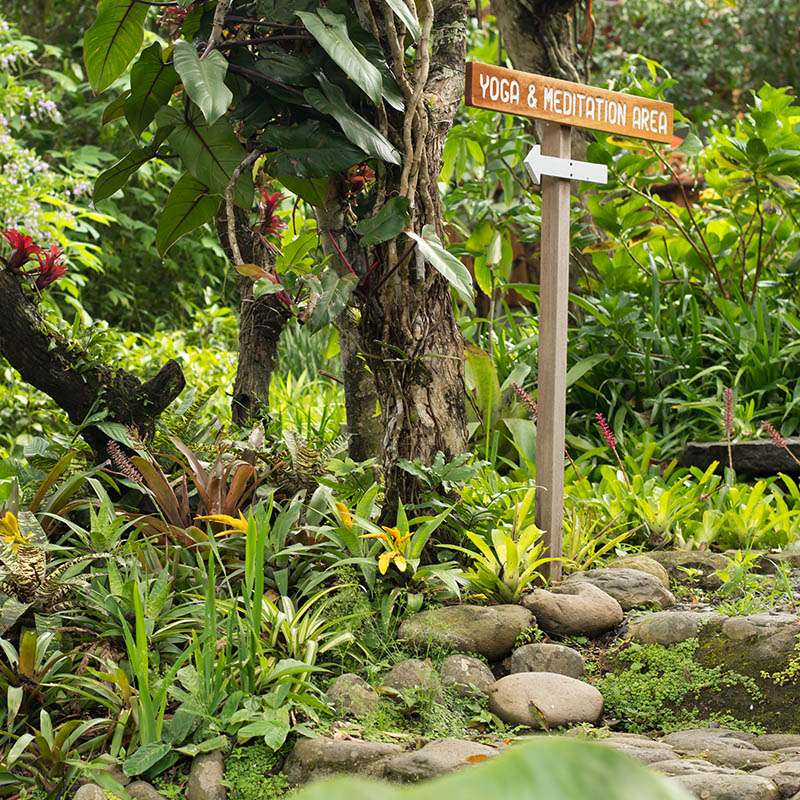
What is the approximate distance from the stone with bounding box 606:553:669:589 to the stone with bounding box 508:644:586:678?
0.55 meters

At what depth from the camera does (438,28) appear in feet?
9.06

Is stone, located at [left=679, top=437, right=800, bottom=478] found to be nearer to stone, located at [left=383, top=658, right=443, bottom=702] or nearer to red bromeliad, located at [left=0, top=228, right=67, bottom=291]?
stone, located at [left=383, top=658, right=443, bottom=702]

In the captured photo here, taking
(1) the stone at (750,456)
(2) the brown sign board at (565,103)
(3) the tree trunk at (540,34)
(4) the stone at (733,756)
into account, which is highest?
(3) the tree trunk at (540,34)

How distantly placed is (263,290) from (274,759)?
4.09 feet

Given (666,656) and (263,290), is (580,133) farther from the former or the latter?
(666,656)

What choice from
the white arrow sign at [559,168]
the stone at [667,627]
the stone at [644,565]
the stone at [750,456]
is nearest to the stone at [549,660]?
the stone at [667,627]

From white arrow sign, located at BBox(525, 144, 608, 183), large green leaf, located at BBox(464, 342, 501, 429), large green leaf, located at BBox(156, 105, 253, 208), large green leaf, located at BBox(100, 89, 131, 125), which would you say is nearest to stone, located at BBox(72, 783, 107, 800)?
large green leaf, located at BBox(156, 105, 253, 208)

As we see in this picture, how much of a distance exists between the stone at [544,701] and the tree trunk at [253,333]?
1721mm

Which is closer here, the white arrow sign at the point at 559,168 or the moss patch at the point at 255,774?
the moss patch at the point at 255,774

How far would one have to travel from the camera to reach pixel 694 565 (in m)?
2.81

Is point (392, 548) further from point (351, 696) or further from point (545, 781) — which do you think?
point (545, 781)

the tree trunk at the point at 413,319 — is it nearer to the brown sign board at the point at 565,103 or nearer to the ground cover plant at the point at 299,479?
the ground cover plant at the point at 299,479

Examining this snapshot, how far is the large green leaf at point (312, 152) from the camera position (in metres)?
2.37

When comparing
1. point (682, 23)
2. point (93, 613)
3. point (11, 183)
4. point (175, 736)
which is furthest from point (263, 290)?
point (682, 23)
